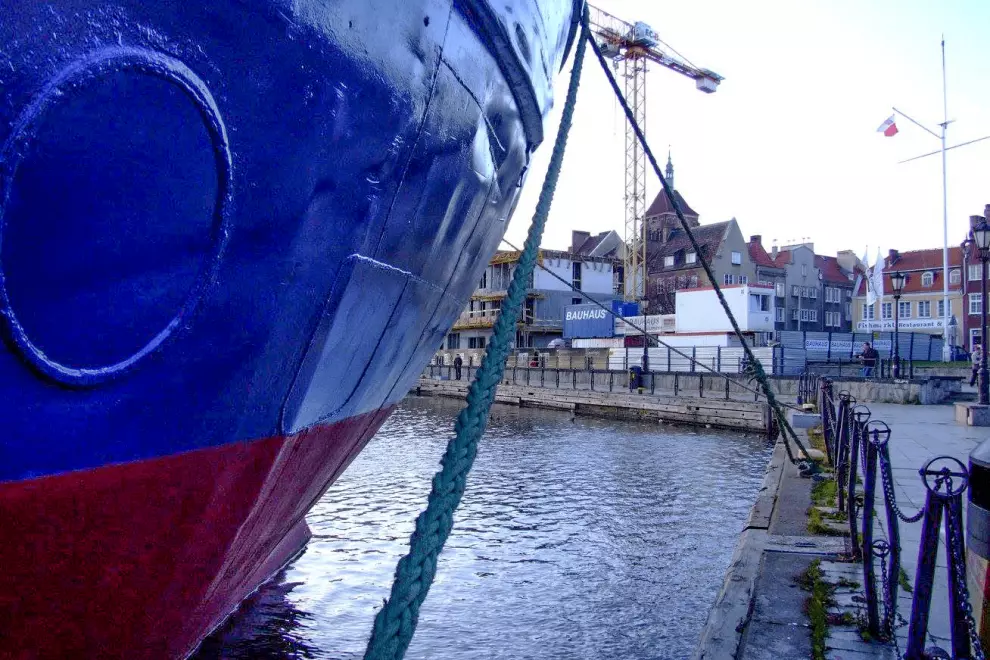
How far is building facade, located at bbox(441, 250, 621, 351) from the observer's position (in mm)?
44750

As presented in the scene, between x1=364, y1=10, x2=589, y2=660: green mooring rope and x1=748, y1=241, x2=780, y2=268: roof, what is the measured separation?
5594 cm

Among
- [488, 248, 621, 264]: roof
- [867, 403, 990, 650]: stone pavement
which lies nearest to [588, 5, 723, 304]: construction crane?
[488, 248, 621, 264]: roof

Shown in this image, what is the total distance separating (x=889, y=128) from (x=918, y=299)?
89.9 feet

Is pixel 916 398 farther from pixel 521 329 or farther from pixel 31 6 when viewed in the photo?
pixel 521 329

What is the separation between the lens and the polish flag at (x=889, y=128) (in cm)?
3519

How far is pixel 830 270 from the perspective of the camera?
203 feet

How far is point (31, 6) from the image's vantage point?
1.41 metres

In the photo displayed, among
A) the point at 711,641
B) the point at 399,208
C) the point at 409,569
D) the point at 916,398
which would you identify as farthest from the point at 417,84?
the point at 916,398

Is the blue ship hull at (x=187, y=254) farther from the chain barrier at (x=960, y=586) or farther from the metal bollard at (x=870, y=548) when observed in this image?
the metal bollard at (x=870, y=548)

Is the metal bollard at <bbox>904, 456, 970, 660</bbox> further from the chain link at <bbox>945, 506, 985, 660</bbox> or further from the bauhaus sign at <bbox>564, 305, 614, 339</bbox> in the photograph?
the bauhaus sign at <bbox>564, 305, 614, 339</bbox>

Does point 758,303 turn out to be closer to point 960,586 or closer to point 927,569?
point 927,569

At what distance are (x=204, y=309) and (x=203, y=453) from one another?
1.61 ft

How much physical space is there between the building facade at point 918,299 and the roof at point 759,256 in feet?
26.4

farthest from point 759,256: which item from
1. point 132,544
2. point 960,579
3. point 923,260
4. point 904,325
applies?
point 132,544
